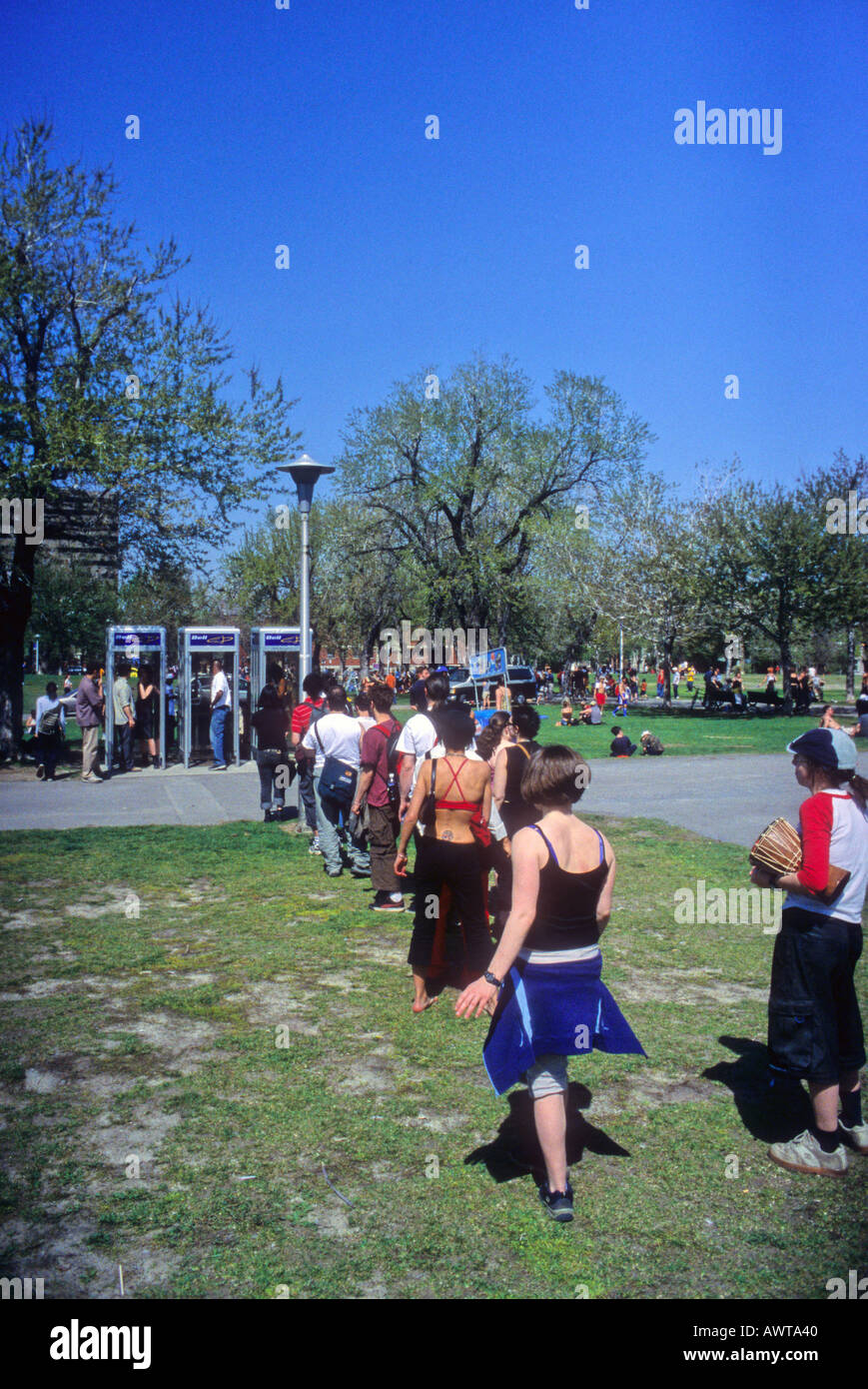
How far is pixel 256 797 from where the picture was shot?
51.8 feet

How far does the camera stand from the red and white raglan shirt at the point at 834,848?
13.4 ft

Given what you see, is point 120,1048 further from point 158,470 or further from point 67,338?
point 67,338

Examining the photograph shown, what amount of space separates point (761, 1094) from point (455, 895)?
2093 mm

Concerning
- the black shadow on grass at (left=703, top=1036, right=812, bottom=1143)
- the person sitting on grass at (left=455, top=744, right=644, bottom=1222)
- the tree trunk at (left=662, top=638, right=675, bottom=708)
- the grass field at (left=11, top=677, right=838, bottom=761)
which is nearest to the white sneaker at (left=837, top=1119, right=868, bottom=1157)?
the black shadow on grass at (left=703, top=1036, right=812, bottom=1143)

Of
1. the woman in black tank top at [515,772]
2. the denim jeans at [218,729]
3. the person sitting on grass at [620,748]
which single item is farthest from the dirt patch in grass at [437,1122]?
the person sitting on grass at [620,748]

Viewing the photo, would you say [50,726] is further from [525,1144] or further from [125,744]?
[525,1144]

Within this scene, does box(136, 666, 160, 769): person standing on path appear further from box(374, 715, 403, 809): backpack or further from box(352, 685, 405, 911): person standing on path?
box(352, 685, 405, 911): person standing on path

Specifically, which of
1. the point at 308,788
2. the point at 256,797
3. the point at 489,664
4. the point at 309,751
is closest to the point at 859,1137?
the point at 309,751

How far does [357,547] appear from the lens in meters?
45.5

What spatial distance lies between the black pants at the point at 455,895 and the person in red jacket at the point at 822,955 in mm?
2279

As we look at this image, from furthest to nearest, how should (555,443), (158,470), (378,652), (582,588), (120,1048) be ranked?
(378,652), (582,588), (555,443), (158,470), (120,1048)

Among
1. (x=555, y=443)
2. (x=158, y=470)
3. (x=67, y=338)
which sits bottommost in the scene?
(x=158, y=470)
